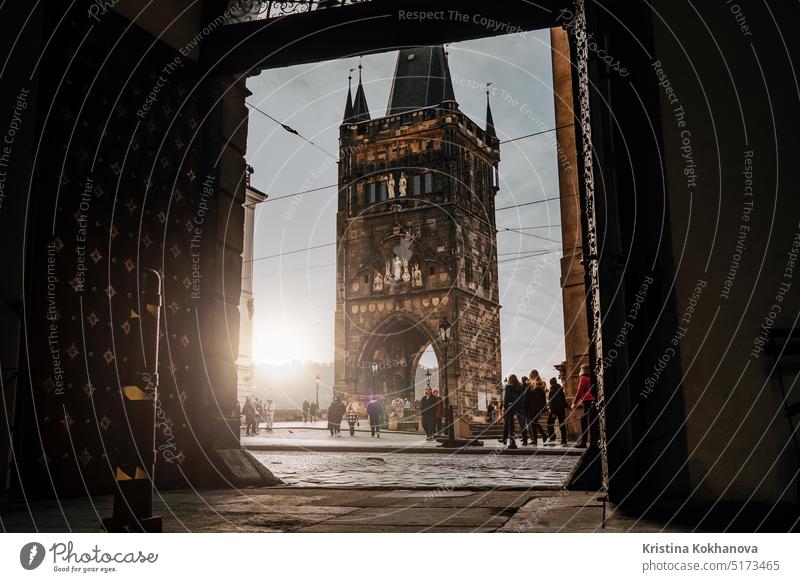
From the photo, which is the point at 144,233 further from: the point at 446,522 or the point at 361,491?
the point at 446,522

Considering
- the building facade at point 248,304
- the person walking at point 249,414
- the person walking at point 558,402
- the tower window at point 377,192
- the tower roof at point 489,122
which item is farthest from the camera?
the tower roof at point 489,122

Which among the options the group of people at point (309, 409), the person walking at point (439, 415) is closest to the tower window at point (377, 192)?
the group of people at point (309, 409)

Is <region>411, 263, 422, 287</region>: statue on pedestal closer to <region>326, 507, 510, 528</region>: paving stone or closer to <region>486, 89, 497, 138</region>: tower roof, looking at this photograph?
<region>486, 89, 497, 138</region>: tower roof

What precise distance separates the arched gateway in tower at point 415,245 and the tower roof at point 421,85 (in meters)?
0.09

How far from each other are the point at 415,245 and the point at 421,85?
1005cm

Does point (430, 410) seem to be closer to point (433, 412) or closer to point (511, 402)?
point (433, 412)

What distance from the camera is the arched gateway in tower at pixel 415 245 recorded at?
41.2 m

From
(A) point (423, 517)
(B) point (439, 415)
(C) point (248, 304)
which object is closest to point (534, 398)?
(B) point (439, 415)

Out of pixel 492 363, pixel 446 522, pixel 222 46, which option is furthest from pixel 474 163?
pixel 446 522

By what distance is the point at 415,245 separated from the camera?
140ft

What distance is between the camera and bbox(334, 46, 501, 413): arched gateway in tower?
41.2m

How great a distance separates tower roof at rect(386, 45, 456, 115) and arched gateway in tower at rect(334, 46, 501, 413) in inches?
3.5

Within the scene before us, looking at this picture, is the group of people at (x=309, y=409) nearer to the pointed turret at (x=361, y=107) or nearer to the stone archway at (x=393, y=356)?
the stone archway at (x=393, y=356)

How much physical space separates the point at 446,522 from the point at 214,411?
8.88 ft
